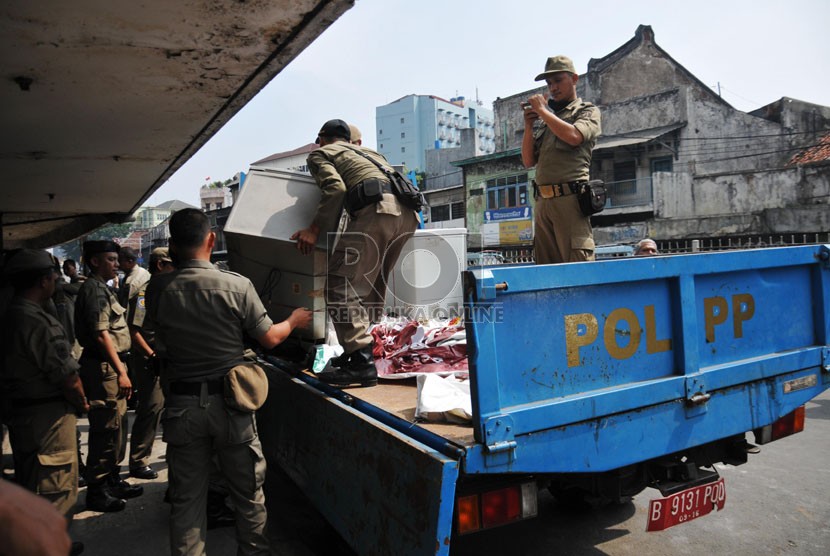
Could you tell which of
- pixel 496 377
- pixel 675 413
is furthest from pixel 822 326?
pixel 496 377

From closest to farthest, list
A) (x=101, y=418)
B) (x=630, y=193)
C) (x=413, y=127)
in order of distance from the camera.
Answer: (x=101, y=418)
(x=630, y=193)
(x=413, y=127)

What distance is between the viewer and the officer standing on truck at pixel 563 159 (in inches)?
129

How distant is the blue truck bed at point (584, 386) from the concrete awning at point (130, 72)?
4.21ft

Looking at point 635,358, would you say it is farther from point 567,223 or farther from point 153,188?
point 153,188

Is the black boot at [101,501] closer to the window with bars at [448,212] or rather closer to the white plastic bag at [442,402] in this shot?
the white plastic bag at [442,402]

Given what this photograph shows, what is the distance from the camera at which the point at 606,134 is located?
95.3 feet

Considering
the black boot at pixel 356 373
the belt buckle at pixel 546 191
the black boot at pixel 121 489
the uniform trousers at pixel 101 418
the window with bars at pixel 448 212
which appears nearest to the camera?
the black boot at pixel 356 373

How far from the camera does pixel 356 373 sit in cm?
283

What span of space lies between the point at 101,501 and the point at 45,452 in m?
1.21

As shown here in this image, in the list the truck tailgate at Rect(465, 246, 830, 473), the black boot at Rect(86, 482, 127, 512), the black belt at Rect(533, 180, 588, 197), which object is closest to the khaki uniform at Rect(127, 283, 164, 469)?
the black boot at Rect(86, 482, 127, 512)

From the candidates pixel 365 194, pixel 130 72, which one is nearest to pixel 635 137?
pixel 365 194

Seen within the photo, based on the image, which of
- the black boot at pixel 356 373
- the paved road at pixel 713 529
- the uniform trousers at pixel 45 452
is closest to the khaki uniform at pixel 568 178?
the black boot at pixel 356 373

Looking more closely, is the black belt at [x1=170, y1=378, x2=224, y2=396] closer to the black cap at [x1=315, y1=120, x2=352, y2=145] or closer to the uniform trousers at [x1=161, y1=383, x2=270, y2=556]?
the uniform trousers at [x1=161, y1=383, x2=270, y2=556]

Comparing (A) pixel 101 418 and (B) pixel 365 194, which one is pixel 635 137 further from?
(A) pixel 101 418
